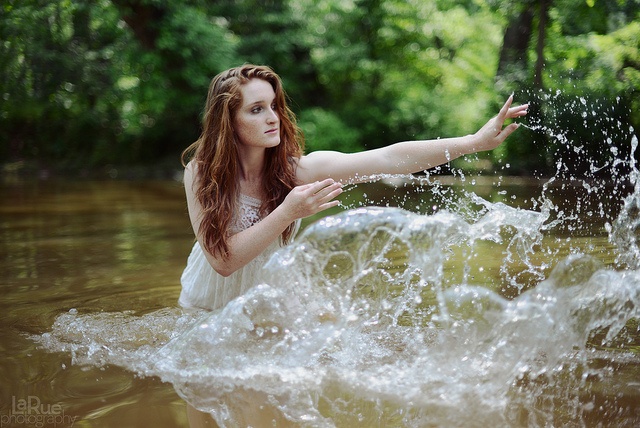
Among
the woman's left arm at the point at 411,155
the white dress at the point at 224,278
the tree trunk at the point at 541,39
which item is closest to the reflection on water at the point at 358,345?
the white dress at the point at 224,278

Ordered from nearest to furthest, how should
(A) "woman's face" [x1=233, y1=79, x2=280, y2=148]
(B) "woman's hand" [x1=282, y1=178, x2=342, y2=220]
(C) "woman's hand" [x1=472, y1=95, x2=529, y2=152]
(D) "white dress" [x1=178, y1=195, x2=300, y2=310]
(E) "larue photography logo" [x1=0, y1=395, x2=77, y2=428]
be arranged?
(E) "larue photography logo" [x1=0, y1=395, x2=77, y2=428] → (B) "woman's hand" [x1=282, y1=178, x2=342, y2=220] → (C) "woman's hand" [x1=472, y1=95, x2=529, y2=152] → (A) "woman's face" [x1=233, y1=79, x2=280, y2=148] → (D) "white dress" [x1=178, y1=195, x2=300, y2=310]

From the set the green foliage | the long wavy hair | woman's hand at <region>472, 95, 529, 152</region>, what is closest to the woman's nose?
the long wavy hair

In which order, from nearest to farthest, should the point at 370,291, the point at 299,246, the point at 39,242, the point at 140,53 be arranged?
the point at 299,246 → the point at 370,291 → the point at 39,242 → the point at 140,53

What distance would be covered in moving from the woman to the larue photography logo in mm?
1000

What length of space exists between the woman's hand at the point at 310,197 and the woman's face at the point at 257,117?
0.42 metres

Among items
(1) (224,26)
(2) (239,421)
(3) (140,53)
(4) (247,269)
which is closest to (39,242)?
(4) (247,269)

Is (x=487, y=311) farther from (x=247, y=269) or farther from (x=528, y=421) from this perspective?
(x=247, y=269)

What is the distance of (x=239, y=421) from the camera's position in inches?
100

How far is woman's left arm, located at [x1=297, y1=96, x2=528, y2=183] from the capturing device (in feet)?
11.0

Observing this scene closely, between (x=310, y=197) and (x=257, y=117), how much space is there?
22.0 inches

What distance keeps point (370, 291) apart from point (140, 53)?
13950 mm

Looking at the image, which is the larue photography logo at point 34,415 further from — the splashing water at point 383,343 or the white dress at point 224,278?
the white dress at point 224,278

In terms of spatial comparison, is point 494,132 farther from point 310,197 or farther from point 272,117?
point 272,117

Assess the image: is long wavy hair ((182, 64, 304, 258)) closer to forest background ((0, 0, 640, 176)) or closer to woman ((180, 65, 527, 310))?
woman ((180, 65, 527, 310))
